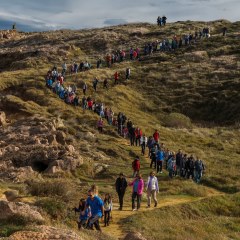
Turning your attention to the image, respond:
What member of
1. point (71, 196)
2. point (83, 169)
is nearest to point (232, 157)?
point (83, 169)

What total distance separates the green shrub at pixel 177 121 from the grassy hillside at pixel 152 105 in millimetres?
105

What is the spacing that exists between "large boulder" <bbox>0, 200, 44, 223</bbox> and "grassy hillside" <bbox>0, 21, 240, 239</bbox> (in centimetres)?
115

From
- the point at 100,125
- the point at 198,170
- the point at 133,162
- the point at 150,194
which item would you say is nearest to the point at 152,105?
the point at 100,125

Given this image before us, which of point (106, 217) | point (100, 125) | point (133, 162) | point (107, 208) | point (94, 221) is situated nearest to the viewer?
point (94, 221)

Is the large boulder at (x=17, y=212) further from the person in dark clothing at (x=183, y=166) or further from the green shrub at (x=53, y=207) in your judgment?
the person in dark clothing at (x=183, y=166)

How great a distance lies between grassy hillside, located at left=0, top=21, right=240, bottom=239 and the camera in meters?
23.8

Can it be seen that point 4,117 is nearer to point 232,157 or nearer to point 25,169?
point 25,169

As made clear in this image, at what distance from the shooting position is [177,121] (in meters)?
48.7

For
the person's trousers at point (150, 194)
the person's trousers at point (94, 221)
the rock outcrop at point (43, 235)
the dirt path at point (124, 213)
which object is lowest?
the dirt path at point (124, 213)

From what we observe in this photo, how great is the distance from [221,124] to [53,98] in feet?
60.4

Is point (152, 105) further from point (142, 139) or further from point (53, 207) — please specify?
point (53, 207)

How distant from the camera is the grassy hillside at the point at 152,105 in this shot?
23.8 meters

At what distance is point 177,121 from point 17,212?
35905 millimetres

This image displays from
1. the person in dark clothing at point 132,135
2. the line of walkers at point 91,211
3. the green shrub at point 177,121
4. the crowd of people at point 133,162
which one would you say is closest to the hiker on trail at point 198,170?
the crowd of people at point 133,162
